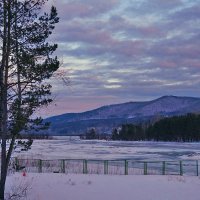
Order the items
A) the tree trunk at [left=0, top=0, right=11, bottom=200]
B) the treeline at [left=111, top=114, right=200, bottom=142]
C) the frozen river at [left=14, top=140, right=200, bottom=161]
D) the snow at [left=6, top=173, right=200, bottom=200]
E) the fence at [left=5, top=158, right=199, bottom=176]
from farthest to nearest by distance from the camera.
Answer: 1. the treeline at [left=111, top=114, right=200, bottom=142]
2. the frozen river at [left=14, top=140, right=200, bottom=161]
3. the fence at [left=5, top=158, right=199, bottom=176]
4. the snow at [left=6, top=173, right=200, bottom=200]
5. the tree trunk at [left=0, top=0, right=11, bottom=200]

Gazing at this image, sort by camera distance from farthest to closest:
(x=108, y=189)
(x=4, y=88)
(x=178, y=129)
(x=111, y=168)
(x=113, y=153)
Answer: (x=178, y=129) → (x=113, y=153) → (x=111, y=168) → (x=108, y=189) → (x=4, y=88)

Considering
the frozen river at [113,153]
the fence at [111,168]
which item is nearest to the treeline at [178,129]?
the frozen river at [113,153]

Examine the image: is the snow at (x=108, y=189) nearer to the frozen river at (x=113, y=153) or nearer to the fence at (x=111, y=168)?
the fence at (x=111, y=168)

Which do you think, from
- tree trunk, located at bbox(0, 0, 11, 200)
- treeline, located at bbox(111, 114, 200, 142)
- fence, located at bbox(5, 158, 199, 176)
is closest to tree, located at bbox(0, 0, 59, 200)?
tree trunk, located at bbox(0, 0, 11, 200)

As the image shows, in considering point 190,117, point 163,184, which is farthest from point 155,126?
point 163,184

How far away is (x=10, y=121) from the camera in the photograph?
17172 millimetres

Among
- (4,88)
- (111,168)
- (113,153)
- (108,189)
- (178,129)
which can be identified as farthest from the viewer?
(178,129)

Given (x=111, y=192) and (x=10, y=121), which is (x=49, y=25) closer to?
(x=10, y=121)

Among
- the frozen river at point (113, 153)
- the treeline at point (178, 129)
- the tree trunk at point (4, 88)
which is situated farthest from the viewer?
the treeline at point (178, 129)

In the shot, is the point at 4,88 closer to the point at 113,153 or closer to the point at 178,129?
the point at 113,153

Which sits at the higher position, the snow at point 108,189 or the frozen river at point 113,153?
the snow at point 108,189

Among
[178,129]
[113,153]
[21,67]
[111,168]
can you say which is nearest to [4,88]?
[21,67]

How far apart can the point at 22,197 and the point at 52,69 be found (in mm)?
4938

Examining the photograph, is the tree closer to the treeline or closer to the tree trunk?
the tree trunk
